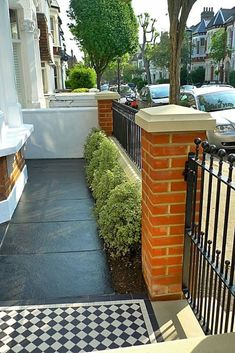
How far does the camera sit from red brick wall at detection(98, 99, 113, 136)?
289 inches

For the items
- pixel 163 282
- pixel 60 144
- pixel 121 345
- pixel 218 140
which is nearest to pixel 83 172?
pixel 60 144

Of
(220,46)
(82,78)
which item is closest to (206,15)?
(220,46)

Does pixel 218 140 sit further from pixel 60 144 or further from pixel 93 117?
pixel 60 144

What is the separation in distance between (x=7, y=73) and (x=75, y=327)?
3.98 metres

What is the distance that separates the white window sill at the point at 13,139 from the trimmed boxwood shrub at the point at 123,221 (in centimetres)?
Answer: 161

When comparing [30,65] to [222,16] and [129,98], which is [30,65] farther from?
[222,16]

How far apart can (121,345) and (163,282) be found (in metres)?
0.64

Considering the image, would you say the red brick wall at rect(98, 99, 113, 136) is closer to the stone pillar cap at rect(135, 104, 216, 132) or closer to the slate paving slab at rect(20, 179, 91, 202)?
the slate paving slab at rect(20, 179, 91, 202)

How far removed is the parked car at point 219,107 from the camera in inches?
323

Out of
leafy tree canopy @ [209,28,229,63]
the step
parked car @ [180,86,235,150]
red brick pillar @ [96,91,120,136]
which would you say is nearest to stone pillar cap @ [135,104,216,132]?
the step

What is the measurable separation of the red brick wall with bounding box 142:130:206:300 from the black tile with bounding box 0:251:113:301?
0.48m

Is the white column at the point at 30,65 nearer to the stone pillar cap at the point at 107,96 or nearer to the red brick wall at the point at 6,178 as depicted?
the stone pillar cap at the point at 107,96

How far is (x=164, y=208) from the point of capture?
2590 millimetres

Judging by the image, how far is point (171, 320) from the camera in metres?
2.49
